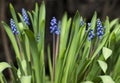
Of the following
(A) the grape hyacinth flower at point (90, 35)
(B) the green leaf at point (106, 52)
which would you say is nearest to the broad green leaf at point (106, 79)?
(B) the green leaf at point (106, 52)

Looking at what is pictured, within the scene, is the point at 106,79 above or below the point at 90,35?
below

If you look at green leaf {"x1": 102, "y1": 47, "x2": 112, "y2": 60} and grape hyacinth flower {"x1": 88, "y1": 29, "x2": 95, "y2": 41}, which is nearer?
green leaf {"x1": 102, "y1": 47, "x2": 112, "y2": 60}

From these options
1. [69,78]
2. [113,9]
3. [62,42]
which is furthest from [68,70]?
[113,9]

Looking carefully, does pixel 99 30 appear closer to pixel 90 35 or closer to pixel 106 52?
pixel 90 35

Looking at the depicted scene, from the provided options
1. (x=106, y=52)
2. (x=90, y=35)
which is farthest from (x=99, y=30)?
(x=106, y=52)

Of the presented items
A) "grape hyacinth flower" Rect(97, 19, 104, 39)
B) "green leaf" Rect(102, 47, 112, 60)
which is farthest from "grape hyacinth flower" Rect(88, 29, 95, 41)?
"green leaf" Rect(102, 47, 112, 60)

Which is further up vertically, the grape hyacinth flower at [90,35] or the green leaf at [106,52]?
the grape hyacinth flower at [90,35]

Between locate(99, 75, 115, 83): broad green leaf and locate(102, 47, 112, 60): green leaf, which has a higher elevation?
locate(102, 47, 112, 60): green leaf

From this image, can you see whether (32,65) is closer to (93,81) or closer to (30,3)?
(93,81)

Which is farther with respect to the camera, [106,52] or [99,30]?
[99,30]

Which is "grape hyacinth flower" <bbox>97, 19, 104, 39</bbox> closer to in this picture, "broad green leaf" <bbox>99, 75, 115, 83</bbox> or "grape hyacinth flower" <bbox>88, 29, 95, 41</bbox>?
"grape hyacinth flower" <bbox>88, 29, 95, 41</bbox>

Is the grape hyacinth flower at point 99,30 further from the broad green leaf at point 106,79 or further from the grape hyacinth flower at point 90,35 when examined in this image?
the broad green leaf at point 106,79

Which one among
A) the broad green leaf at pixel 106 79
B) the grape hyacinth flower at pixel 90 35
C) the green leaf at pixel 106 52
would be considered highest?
the grape hyacinth flower at pixel 90 35
